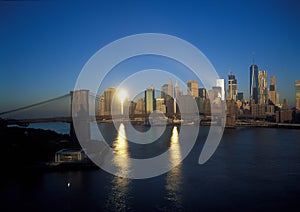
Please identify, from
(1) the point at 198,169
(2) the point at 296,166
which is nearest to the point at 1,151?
(1) the point at 198,169

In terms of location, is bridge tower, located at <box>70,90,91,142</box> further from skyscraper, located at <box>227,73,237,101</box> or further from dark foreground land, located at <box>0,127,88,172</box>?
skyscraper, located at <box>227,73,237,101</box>

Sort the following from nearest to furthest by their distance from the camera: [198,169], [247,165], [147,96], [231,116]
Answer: [198,169] < [247,165] < [231,116] < [147,96]

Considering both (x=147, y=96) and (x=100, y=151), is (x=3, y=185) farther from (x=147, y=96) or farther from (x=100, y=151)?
(x=147, y=96)

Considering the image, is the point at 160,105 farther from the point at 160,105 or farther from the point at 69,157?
the point at 69,157

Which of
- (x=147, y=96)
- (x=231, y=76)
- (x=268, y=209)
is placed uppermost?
(x=231, y=76)

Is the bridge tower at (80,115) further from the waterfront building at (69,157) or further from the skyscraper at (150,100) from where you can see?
the skyscraper at (150,100)

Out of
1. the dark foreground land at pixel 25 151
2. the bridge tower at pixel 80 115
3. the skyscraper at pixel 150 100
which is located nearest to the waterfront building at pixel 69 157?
the dark foreground land at pixel 25 151

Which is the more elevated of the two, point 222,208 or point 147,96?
point 147,96

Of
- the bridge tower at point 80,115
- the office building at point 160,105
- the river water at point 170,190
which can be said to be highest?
the office building at point 160,105
